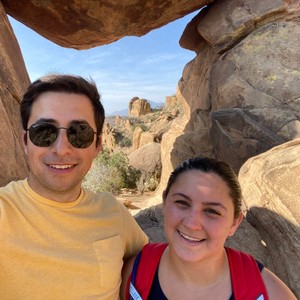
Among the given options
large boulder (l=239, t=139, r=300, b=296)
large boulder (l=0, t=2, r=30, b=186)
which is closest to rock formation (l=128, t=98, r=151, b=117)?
large boulder (l=0, t=2, r=30, b=186)

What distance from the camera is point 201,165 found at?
79.0 inches

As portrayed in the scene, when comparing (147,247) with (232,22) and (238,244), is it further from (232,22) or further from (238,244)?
(232,22)

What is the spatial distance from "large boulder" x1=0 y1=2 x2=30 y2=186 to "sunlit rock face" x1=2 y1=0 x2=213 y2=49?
5.87 feet

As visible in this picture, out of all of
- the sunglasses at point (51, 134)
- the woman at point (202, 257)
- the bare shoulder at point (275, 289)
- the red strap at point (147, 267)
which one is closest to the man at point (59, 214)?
the sunglasses at point (51, 134)

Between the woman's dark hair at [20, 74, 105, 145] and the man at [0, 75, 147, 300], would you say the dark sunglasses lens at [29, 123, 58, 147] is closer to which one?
the man at [0, 75, 147, 300]

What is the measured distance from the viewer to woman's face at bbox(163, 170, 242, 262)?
1.82 m

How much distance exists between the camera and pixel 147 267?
195 centimetres

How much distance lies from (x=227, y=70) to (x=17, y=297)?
5320 millimetres

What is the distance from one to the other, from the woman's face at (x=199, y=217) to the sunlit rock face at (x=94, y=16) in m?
4.85

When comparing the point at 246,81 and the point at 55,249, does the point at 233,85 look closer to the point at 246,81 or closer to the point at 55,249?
the point at 246,81

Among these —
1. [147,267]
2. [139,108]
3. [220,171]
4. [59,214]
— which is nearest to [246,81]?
[220,171]

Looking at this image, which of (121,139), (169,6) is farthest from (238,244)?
(121,139)

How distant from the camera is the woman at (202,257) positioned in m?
1.80

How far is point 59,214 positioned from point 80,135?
0.44m
